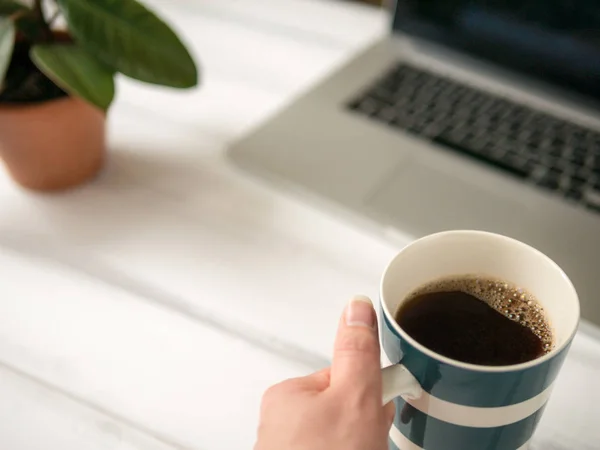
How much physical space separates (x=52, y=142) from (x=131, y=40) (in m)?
0.12

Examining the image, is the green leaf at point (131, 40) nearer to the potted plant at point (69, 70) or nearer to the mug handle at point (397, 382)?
the potted plant at point (69, 70)

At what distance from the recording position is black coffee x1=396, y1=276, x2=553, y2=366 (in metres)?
0.33

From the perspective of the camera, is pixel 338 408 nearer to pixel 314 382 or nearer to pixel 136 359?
pixel 314 382

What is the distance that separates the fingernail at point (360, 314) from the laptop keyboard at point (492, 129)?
323 mm

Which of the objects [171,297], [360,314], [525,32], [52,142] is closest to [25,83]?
[52,142]

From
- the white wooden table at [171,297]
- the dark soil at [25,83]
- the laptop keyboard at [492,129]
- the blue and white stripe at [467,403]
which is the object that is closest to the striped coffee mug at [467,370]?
the blue and white stripe at [467,403]

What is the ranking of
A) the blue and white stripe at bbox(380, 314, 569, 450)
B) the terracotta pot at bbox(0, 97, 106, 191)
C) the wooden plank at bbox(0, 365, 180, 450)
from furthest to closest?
the terracotta pot at bbox(0, 97, 106, 191) → the wooden plank at bbox(0, 365, 180, 450) → the blue and white stripe at bbox(380, 314, 569, 450)

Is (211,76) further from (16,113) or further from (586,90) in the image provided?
(586,90)

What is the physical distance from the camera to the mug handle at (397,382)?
305 millimetres

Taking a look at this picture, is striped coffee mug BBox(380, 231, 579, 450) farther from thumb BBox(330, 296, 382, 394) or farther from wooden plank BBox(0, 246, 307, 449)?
wooden plank BBox(0, 246, 307, 449)

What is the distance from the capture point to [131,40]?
51 centimetres

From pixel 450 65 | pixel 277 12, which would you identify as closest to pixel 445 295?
pixel 450 65

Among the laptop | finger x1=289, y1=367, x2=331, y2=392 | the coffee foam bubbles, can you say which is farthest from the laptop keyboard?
finger x1=289, y1=367, x2=331, y2=392

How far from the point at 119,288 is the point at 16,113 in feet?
0.57
